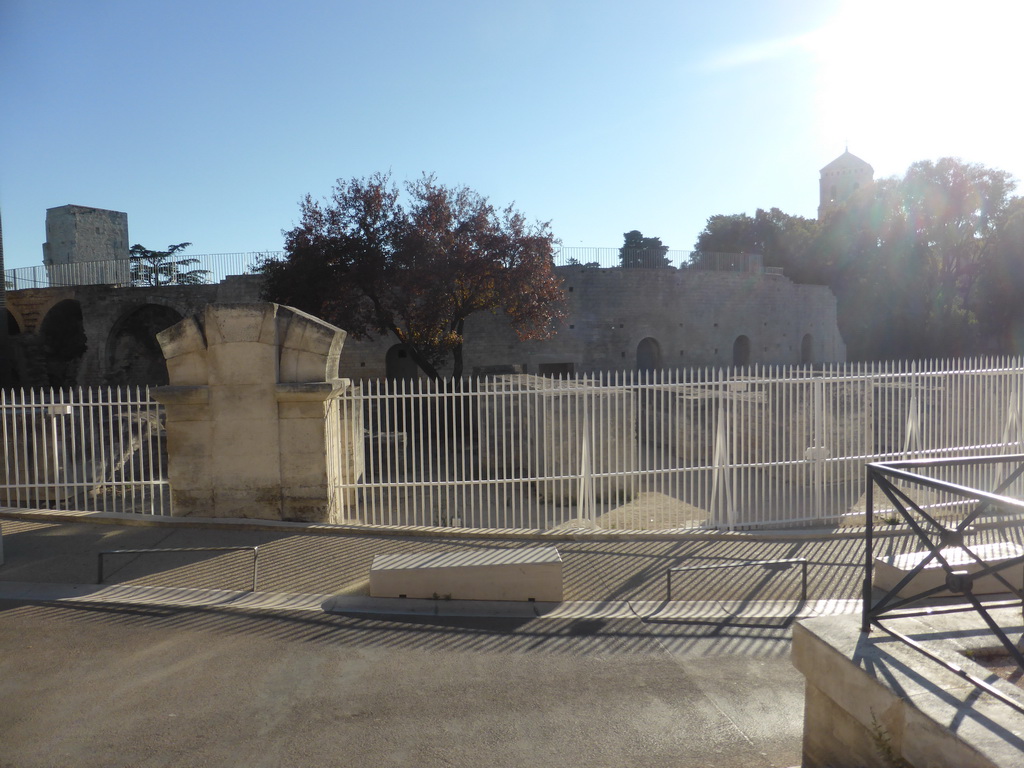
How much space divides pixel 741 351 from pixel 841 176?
35726mm

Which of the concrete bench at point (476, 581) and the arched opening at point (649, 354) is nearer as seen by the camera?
the concrete bench at point (476, 581)

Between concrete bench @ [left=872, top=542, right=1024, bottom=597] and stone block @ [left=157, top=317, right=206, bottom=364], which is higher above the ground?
stone block @ [left=157, top=317, right=206, bottom=364]

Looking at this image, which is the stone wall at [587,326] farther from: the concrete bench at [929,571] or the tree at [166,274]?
the concrete bench at [929,571]

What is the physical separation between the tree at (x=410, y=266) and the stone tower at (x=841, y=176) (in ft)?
148

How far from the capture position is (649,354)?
103 ft

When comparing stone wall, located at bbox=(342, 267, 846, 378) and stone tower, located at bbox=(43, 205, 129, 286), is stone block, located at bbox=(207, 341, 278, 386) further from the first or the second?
stone tower, located at bbox=(43, 205, 129, 286)

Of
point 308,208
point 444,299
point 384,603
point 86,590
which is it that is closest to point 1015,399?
point 384,603

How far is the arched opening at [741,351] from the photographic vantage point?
32.9m

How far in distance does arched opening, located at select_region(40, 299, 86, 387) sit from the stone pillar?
2360 centimetres

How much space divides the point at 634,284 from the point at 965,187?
52.3 ft

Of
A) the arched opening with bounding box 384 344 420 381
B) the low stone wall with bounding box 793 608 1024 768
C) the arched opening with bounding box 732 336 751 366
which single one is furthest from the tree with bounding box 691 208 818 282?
the low stone wall with bounding box 793 608 1024 768

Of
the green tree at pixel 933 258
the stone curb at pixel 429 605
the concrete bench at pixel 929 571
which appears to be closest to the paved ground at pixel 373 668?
the stone curb at pixel 429 605

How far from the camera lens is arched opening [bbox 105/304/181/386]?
2714 cm

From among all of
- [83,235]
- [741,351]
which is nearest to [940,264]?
A: [741,351]
